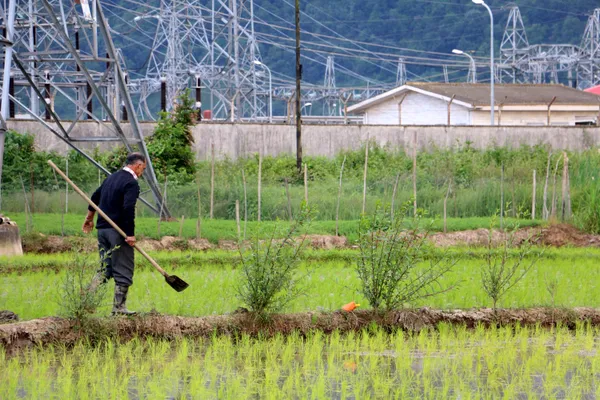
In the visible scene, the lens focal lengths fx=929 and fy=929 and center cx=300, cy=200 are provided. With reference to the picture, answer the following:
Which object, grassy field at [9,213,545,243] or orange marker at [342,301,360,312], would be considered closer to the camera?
orange marker at [342,301,360,312]

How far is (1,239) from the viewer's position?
1530 centimetres

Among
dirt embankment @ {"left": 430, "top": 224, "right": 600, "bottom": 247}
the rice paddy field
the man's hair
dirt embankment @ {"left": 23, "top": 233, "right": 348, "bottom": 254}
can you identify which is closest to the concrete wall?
dirt embankment @ {"left": 430, "top": 224, "right": 600, "bottom": 247}

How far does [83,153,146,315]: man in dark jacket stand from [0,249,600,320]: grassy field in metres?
0.36

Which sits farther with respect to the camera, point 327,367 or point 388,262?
point 388,262

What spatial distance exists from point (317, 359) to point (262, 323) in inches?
52.3

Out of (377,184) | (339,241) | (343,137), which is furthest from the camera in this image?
(343,137)

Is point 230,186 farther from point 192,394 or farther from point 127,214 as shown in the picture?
point 192,394

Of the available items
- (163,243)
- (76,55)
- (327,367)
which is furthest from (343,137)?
(327,367)

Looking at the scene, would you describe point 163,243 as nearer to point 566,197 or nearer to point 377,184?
point 377,184

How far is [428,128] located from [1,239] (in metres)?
16.7

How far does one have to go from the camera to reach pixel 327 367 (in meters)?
8.41

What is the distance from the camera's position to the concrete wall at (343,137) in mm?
27078

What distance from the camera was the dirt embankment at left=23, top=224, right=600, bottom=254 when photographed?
17234 mm

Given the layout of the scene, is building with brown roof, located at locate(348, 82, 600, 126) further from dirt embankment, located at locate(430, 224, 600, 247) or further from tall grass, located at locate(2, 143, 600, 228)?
dirt embankment, located at locate(430, 224, 600, 247)
